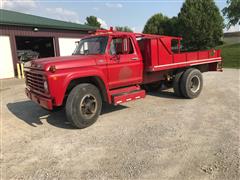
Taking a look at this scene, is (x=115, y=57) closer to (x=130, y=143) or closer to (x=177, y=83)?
(x=130, y=143)

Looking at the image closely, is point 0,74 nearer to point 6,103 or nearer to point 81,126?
point 6,103

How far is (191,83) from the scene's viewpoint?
7793 mm

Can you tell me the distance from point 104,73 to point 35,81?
166 cm

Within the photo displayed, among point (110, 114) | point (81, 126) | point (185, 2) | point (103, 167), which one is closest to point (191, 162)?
point (103, 167)

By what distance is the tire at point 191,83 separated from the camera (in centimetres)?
754

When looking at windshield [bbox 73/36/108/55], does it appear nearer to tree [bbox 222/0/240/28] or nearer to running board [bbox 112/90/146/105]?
running board [bbox 112/90/146/105]

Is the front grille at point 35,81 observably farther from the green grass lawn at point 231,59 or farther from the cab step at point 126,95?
the green grass lawn at point 231,59

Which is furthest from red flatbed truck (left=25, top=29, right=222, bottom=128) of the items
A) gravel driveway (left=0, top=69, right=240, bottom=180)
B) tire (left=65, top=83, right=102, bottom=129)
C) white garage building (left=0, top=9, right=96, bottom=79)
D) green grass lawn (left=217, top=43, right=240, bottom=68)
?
green grass lawn (left=217, top=43, right=240, bottom=68)

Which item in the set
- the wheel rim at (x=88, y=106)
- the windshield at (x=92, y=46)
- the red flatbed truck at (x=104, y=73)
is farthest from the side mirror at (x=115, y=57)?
the wheel rim at (x=88, y=106)

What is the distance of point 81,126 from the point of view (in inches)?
208

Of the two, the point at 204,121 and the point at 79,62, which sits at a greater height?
the point at 79,62

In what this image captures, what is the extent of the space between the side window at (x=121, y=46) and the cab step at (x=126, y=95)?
102 cm

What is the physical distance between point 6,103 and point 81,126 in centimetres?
431

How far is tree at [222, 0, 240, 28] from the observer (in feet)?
154
